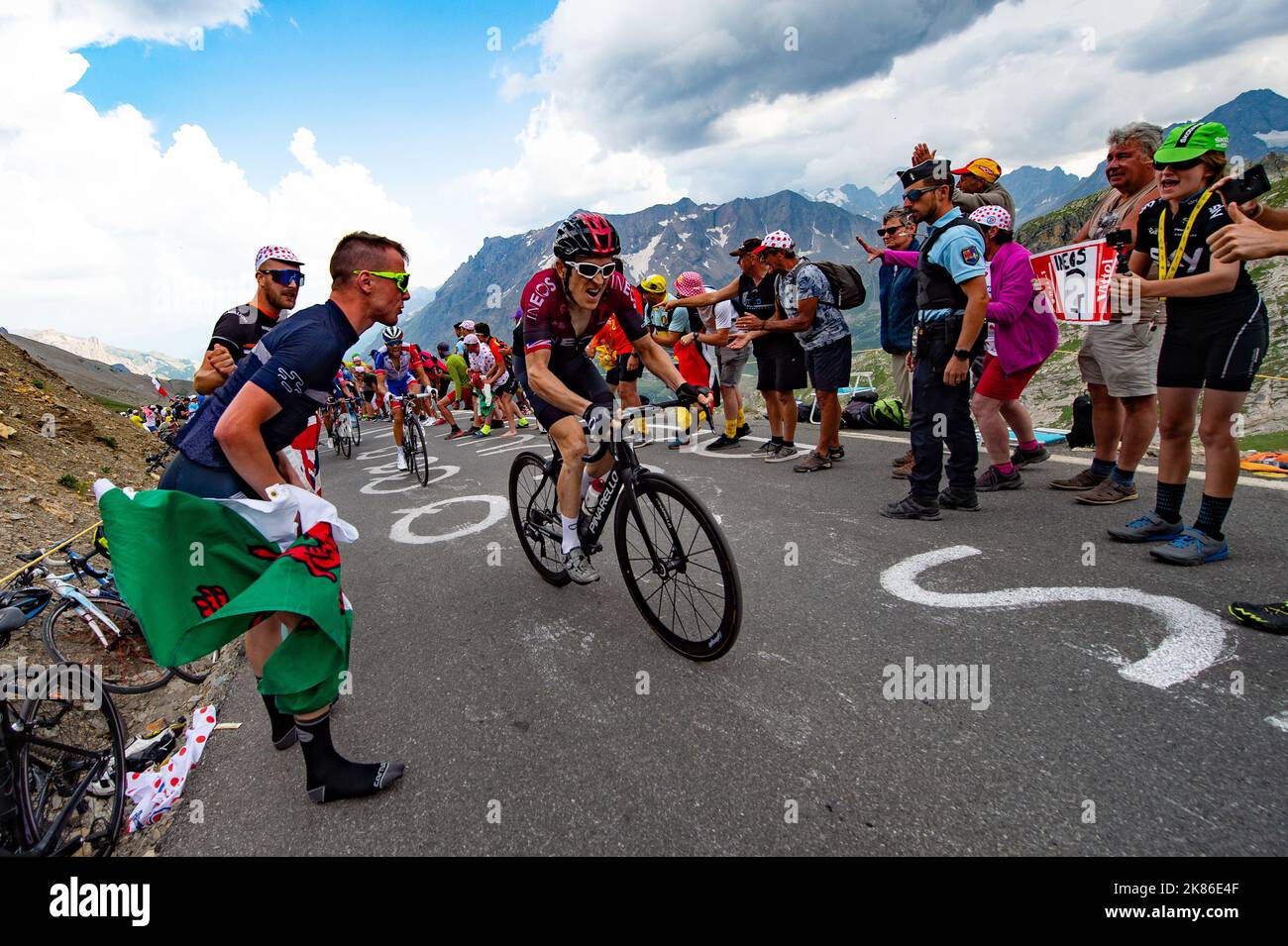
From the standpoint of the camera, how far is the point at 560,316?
386 centimetres

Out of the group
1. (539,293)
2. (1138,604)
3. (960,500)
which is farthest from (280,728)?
(960,500)

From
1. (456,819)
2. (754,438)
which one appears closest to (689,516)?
(456,819)

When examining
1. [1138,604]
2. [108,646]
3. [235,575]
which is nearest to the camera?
[235,575]

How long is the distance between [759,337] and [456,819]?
6.44m

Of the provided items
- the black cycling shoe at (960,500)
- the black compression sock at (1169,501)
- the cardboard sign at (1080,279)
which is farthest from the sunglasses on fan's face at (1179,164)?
the black cycling shoe at (960,500)

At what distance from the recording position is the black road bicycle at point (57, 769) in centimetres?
240

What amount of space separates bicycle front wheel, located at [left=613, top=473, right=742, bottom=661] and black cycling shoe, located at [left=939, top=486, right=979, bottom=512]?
8.86 feet

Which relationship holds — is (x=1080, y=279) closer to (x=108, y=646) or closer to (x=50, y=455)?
(x=108, y=646)

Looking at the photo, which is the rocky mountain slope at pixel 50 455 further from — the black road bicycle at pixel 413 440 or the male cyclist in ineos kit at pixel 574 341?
the male cyclist in ineos kit at pixel 574 341

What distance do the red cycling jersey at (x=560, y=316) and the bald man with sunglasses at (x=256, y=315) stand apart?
1.54 m

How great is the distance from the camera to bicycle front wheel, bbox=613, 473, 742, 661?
291cm

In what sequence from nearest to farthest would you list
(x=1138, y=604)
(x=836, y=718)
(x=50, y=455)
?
(x=836, y=718) < (x=1138, y=604) < (x=50, y=455)

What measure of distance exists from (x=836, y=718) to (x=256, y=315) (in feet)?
13.7

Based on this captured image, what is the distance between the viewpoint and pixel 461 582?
465 centimetres
